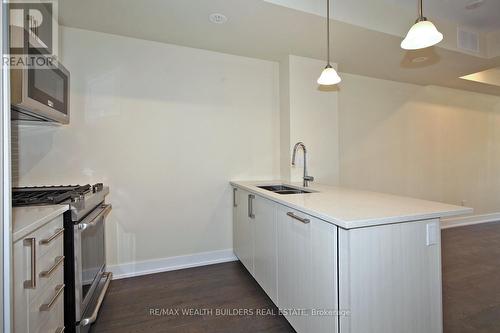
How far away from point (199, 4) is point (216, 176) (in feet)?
5.34

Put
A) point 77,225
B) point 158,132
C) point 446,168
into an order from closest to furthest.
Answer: point 77,225 → point 158,132 → point 446,168

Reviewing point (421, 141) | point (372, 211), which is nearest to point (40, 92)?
point (372, 211)

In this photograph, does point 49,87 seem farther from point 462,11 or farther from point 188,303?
point 462,11

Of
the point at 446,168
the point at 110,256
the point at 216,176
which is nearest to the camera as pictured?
the point at 110,256

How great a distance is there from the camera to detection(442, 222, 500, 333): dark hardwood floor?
1663 millimetres

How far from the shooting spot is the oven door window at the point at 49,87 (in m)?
1.31

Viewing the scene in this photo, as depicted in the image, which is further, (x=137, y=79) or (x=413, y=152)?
(x=413, y=152)

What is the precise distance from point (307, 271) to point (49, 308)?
50.2 inches

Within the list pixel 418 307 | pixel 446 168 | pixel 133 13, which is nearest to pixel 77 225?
pixel 133 13

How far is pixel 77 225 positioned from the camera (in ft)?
4.40

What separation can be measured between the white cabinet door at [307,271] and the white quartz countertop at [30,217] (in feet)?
4.02

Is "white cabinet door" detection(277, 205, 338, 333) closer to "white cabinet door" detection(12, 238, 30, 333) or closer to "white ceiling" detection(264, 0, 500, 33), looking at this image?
"white cabinet door" detection(12, 238, 30, 333)

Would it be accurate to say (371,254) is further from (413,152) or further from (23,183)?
(413,152)

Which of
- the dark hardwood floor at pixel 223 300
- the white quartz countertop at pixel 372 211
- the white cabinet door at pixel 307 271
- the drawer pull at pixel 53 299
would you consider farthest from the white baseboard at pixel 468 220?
the drawer pull at pixel 53 299
